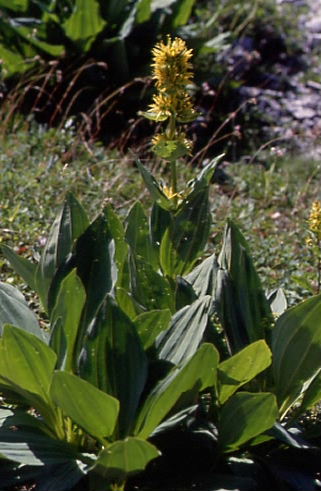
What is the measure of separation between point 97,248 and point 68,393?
724 millimetres

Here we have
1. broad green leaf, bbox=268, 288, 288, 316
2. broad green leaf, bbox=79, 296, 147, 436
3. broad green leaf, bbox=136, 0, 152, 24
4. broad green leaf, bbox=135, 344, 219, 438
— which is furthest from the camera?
broad green leaf, bbox=136, 0, 152, 24

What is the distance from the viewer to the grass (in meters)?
4.95

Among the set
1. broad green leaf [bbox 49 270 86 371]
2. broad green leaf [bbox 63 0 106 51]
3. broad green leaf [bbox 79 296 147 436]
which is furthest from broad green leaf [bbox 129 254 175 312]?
broad green leaf [bbox 63 0 106 51]

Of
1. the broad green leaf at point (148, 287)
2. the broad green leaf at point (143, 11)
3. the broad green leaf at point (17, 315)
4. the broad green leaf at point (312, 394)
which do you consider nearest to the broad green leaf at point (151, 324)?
the broad green leaf at point (148, 287)

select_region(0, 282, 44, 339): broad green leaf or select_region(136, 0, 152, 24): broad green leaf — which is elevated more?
select_region(136, 0, 152, 24): broad green leaf

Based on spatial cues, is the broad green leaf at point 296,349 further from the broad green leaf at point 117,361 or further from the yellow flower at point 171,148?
the yellow flower at point 171,148

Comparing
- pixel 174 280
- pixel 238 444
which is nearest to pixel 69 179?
pixel 174 280

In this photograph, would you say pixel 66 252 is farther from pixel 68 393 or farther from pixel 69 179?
pixel 69 179

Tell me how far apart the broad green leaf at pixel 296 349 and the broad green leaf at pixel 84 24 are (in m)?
4.97

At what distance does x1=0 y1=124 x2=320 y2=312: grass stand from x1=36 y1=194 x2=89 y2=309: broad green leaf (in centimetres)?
115

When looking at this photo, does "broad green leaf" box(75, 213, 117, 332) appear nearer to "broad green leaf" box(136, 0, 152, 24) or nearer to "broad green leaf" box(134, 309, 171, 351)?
"broad green leaf" box(134, 309, 171, 351)

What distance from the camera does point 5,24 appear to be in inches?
299

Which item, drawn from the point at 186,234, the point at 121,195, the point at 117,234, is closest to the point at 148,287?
the point at 117,234

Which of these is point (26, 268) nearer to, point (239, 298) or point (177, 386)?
point (239, 298)
